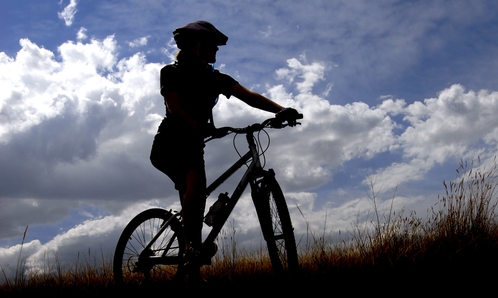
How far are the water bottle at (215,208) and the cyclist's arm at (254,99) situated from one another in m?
0.88

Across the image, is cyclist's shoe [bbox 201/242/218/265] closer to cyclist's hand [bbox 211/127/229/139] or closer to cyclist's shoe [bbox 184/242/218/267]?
cyclist's shoe [bbox 184/242/218/267]

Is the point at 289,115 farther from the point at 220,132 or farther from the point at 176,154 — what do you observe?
the point at 176,154

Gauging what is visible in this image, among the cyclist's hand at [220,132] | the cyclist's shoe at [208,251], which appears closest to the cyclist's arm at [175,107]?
the cyclist's hand at [220,132]

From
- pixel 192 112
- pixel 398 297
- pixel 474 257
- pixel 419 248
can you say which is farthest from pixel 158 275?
pixel 474 257

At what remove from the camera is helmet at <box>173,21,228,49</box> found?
14.3 feet

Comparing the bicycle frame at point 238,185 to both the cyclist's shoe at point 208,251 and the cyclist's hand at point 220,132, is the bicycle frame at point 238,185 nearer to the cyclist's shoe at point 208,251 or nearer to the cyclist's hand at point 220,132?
the cyclist's shoe at point 208,251

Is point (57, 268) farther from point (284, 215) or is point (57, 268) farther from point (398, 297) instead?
point (398, 297)

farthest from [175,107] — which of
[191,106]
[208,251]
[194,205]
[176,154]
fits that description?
[208,251]

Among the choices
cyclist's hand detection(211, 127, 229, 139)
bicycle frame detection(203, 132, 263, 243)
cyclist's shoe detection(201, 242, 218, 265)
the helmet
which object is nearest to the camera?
cyclist's hand detection(211, 127, 229, 139)

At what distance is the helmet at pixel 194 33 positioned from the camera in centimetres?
434

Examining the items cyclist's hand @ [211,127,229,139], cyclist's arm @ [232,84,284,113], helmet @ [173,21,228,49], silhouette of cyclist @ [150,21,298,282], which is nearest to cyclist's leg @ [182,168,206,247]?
silhouette of cyclist @ [150,21,298,282]

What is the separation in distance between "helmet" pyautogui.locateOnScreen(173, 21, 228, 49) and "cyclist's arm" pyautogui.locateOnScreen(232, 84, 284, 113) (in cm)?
49

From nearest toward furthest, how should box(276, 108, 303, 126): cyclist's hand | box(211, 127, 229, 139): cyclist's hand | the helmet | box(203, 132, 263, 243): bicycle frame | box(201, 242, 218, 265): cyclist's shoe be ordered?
1. box(276, 108, 303, 126): cyclist's hand
2. box(211, 127, 229, 139): cyclist's hand
3. box(203, 132, 263, 243): bicycle frame
4. box(201, 242, 218, 265): cyclist's shoe
5. the helmet

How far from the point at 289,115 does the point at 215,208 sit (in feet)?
3.55
